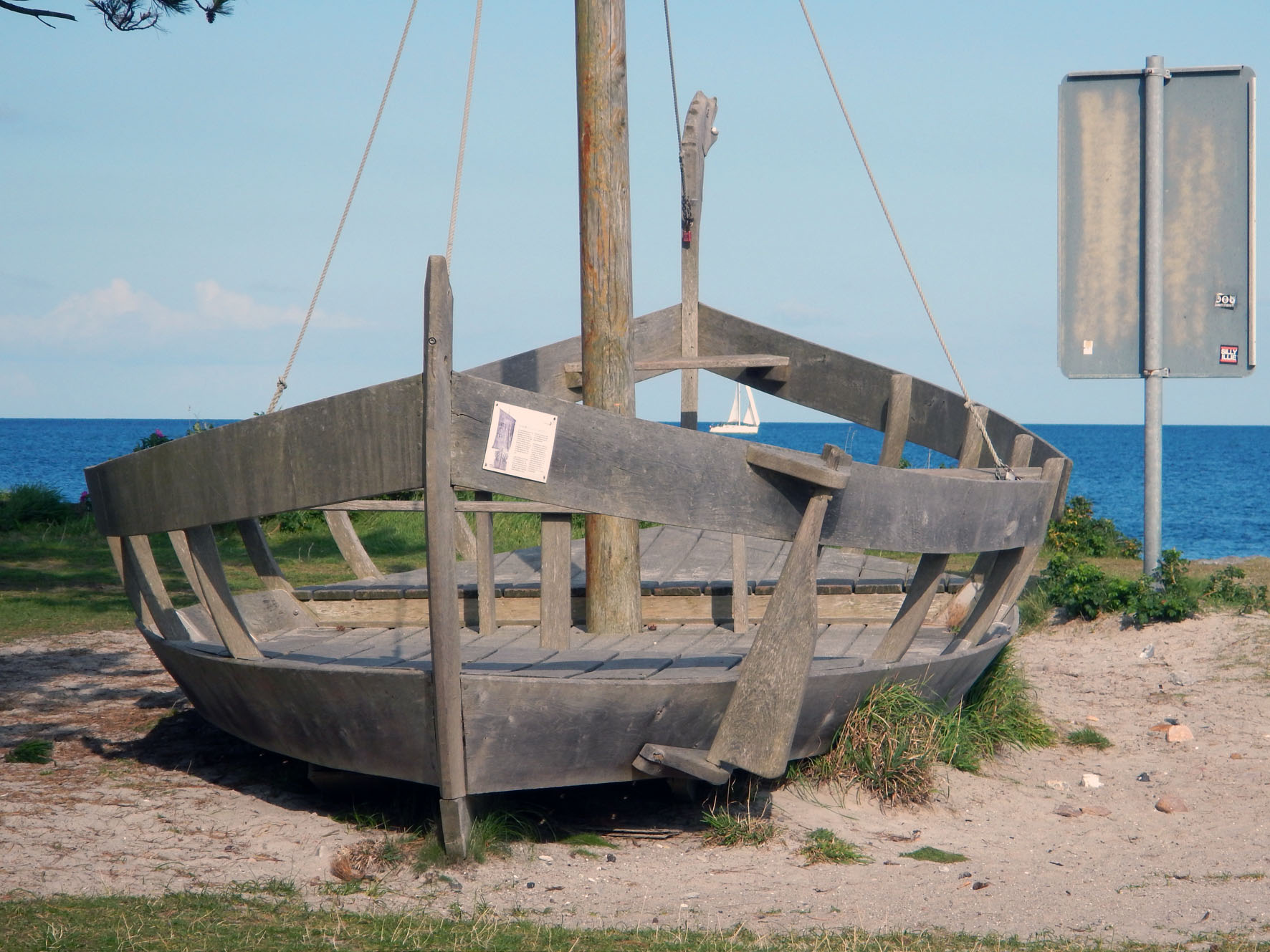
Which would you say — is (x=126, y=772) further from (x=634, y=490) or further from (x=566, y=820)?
(x=634, y=490)

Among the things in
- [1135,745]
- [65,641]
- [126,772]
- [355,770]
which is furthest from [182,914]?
[65,641]

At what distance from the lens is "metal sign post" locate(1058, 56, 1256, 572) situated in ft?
25.2

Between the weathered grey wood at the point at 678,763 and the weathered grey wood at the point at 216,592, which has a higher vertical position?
the weathered grey wood at the point at 216,592

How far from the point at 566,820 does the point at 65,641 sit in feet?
16.3

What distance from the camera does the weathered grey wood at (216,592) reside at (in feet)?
13.4

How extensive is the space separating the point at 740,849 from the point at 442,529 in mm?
1730

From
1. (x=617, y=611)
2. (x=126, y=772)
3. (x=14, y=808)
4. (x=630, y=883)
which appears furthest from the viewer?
(x=617, y=611)

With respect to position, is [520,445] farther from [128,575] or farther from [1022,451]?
[1022,451]

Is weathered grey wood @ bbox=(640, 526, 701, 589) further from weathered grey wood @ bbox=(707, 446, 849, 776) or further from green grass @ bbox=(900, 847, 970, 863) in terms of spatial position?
weathered grey wood @ bbox=(707, 446, 849, 776)

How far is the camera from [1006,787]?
5230mm

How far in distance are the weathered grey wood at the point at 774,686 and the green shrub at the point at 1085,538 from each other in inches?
350

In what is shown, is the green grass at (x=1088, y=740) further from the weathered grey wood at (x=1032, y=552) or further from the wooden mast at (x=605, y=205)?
the wooden mast at (x=605, y=205)

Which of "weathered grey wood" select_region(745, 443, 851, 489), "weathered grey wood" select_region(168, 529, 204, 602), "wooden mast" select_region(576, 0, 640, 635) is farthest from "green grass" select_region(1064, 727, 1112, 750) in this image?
"weathered grey wood" select_region(168, 529, 204, 602)

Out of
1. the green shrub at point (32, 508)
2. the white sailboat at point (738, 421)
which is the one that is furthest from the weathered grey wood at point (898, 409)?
the white sailboat at point (738, 421)
